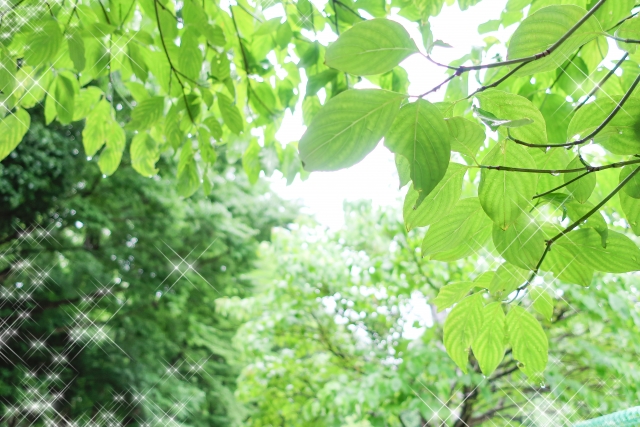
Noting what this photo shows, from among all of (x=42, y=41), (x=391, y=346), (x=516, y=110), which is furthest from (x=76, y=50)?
(x=391, y=346)

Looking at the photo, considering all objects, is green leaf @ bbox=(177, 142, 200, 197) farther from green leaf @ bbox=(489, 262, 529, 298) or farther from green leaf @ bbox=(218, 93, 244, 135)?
green leaf @ bbox=(489, 262, 529, 298)

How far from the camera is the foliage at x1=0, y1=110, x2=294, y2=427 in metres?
4.05

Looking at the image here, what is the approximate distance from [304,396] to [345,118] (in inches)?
105

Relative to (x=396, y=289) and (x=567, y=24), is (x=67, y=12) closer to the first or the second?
(x=567, y=24)

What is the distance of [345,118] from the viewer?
223 millimetres

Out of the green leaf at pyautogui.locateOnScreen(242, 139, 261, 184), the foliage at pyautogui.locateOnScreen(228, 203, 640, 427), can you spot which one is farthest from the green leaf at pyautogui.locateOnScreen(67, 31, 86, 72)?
the foliage at pyautogui.locateOnScreen(228, 203, 640, 427)

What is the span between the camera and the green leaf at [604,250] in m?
0.29

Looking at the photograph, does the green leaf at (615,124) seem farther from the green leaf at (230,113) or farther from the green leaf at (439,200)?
the green leaf at (230,113)

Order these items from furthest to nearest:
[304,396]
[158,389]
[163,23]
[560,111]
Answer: [158,389], [304,396], [163,23], [560,111]

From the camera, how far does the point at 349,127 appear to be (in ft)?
0.74

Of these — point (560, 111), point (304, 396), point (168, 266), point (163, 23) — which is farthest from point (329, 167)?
point (168, 266)

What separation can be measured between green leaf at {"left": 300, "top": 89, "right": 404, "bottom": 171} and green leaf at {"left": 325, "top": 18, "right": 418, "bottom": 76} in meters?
0.02

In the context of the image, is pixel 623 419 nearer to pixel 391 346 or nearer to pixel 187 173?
pixel 187 173

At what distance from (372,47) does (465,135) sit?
7 centimetres
